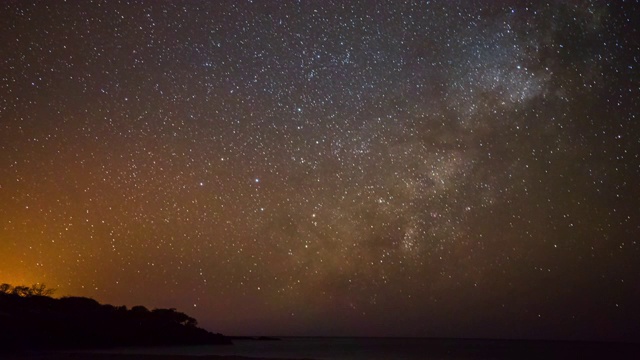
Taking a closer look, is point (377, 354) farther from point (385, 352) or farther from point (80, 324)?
point (80, 324)

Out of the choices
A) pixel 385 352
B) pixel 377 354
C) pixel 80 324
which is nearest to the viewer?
pixel 80 324

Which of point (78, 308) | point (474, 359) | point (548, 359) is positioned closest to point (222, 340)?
point (78, 308)

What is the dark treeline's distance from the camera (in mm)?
41188

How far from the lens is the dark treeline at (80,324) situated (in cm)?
4119

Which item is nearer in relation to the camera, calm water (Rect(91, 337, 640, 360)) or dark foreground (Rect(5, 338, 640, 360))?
dark foreground (Rect(5, 338, 640, 360))

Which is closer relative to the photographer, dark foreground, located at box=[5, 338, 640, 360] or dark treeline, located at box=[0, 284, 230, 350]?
dark foreground, located at box=[5, 338, 640, 360]

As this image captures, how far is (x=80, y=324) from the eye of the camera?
49594 mm

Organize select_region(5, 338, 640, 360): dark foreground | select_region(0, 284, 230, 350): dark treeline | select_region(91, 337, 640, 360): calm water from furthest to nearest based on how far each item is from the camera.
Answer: select_region(91, 337, 640, 360): calm water
select_region(0, 284, 230, 350): dark treeline
select_region(5, 338, 640, 360): dark foreground

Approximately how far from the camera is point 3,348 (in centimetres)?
3694

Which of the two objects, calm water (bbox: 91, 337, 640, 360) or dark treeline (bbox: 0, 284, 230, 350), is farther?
calm water (bbox: 91, 337, 640, 360)

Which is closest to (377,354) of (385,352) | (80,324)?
(385,352)

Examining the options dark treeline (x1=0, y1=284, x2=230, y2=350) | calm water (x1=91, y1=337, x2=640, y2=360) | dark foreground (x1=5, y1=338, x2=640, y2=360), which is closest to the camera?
dark foreground (x1=5, y1=338, x2=640, y2=360)

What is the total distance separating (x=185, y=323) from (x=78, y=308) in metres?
15.4

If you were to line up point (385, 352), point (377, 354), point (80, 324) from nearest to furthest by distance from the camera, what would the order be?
point (80, 324) < point (377, 354) < point (385, 352)
